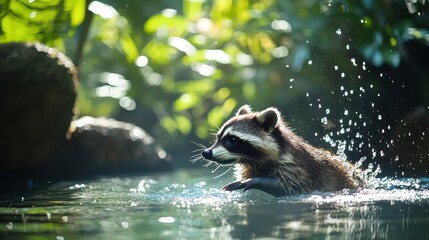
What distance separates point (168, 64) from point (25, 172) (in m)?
3.00

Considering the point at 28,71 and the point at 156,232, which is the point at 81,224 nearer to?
the point at 156,232

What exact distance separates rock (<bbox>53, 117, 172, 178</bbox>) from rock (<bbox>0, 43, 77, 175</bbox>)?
1.44 feet

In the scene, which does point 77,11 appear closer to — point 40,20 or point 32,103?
point 40,20

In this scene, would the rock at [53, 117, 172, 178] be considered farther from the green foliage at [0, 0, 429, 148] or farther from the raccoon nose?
the raccoon nose

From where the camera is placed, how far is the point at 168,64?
32.0ft

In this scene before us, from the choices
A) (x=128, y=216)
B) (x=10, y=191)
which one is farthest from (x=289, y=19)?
(x=128, y=216)

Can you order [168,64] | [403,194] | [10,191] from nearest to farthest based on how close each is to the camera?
[403,194] < [10,191] < [168,64]

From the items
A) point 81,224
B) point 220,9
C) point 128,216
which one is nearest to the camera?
point 81,224

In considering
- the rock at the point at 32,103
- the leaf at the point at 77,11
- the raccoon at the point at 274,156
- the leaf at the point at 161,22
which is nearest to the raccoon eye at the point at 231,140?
the raccoon at the point at 274,156

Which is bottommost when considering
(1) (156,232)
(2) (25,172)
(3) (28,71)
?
(1) (156,232)

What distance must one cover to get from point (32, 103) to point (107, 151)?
141 centimetres

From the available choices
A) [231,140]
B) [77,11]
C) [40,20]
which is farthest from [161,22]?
[231,140]

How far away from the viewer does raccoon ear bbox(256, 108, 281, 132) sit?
5844 mm

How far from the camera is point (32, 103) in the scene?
7.23 meters
